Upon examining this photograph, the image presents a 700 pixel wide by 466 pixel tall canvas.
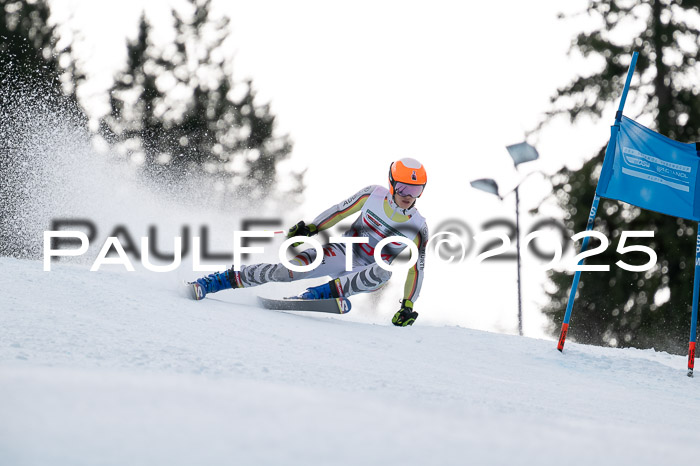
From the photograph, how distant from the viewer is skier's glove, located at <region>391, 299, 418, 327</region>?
656cm

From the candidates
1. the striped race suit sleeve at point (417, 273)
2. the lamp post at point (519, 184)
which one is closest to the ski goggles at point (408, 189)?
the striped race suit sleeve at point (417, 273)

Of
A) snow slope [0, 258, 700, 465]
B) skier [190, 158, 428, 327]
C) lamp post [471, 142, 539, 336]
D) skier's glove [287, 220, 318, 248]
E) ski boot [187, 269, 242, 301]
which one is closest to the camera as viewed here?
snow slope [0, 258, 700, 465]

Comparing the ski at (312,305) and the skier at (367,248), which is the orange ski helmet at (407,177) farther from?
the ski at (312,305)

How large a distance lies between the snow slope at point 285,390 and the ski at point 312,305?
0.41ft

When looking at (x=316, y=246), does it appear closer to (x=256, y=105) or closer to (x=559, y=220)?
(x=559, y=220)

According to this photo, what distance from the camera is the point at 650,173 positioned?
21.0ft

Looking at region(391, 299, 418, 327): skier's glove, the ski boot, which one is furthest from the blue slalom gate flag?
the ski boot

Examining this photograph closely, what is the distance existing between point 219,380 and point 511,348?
12.1ft

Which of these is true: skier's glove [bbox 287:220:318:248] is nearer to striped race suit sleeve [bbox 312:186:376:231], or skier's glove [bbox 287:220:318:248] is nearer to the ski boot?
striped race suit sleeve [bbox 312:186:376:231]

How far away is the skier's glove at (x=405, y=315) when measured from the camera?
656 centimetres

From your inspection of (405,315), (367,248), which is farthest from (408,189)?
(405,315)

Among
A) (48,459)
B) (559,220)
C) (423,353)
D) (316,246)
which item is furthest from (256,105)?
(48,459)

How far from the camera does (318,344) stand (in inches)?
185

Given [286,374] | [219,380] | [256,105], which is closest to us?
[219,380]
